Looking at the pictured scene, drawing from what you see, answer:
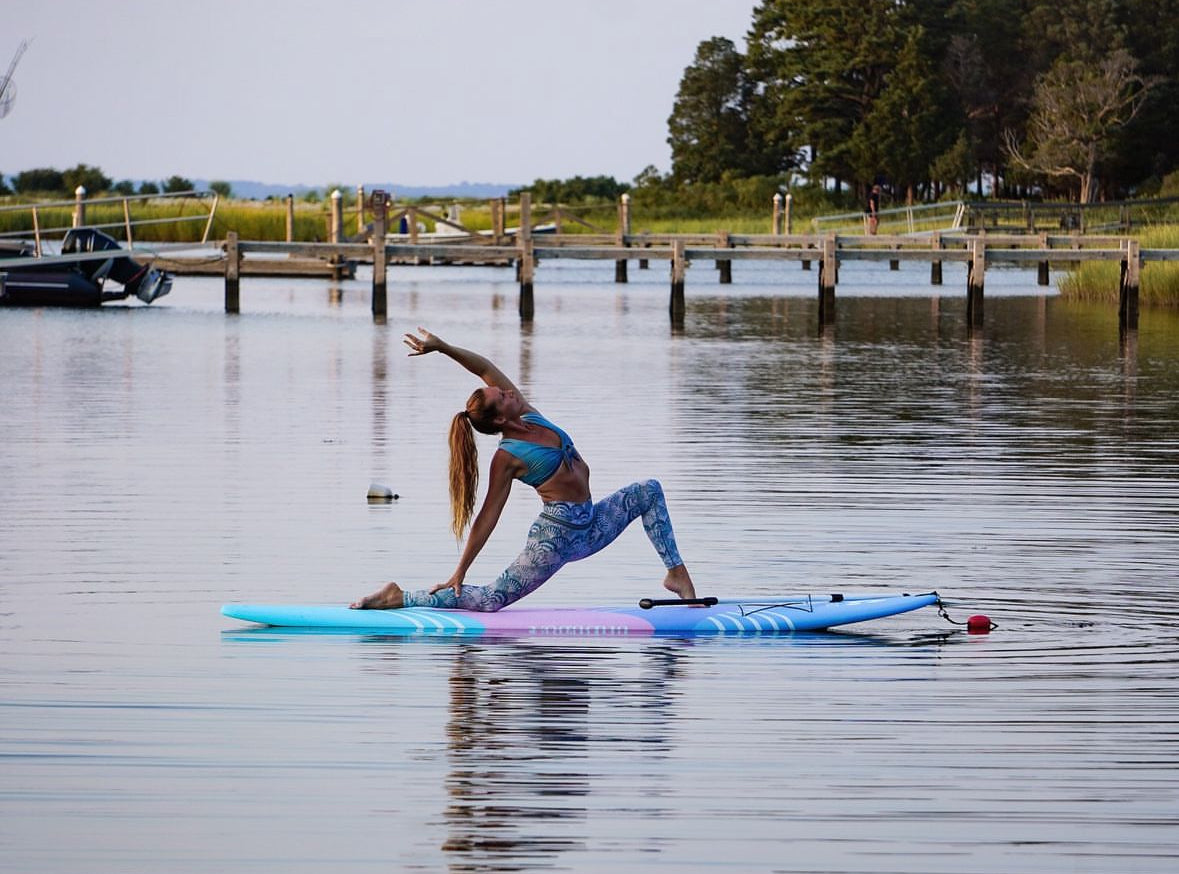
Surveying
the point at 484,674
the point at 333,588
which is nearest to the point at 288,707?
the point at 484,674

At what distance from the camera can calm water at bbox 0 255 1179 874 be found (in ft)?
20.7

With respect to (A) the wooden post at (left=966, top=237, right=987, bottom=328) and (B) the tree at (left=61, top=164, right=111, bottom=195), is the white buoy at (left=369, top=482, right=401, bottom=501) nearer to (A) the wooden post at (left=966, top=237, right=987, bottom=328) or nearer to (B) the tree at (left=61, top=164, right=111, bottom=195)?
(A) the wooden post at (left=966, top=237, right=987, bottom=328)

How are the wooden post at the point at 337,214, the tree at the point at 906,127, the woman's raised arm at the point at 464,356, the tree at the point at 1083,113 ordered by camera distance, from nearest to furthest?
the woman's raised arm at the point at 464,356 → the wooden post at the point at 337,214 → the tree at the point at 1083,113 → the tree at the point at 906,127

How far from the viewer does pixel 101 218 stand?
2173 inches

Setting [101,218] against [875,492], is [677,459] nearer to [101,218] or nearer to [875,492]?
[875,492]

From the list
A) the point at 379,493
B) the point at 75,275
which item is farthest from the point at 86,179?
the point at 379,493

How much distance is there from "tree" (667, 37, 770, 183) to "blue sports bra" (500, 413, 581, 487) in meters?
77.7

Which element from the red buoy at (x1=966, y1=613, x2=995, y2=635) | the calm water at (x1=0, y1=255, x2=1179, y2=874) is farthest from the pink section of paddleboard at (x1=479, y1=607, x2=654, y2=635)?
the red buoy at (x1=966, y1=613, x2=995, y2=635)

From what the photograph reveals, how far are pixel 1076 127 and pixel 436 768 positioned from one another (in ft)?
212

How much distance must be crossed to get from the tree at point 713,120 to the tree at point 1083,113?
1792cm

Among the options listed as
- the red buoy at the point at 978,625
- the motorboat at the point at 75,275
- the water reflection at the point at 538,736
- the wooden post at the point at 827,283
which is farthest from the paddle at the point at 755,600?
the motorboat at the point at 75,275

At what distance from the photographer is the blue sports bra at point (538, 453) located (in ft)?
30.0

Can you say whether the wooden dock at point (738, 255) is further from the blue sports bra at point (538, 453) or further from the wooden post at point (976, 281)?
the blue sports bra at point (538, 453)

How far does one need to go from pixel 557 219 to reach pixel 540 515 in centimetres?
3958
